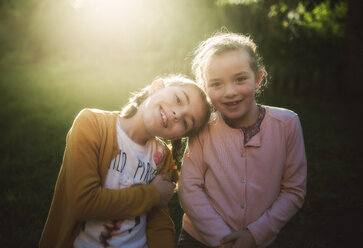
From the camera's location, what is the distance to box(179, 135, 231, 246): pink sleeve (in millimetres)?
1828

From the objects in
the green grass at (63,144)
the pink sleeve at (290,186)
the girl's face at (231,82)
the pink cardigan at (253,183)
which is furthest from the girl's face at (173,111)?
the green grass at (63,144)

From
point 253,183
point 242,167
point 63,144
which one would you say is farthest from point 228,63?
point 63,144

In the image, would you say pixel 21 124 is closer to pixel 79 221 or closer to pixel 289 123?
pixel 79 221

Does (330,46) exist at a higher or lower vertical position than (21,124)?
higher

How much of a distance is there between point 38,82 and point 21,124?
2.46 m

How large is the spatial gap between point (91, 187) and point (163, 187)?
0.43 m

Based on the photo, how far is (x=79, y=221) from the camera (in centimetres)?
173

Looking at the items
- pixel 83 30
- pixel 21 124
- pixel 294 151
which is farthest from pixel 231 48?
pixel 83 30

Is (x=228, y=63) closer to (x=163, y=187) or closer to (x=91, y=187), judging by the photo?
(x=163, y=187)

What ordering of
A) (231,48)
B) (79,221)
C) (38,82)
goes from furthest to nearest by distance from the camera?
(38,82) < (231,48) < (79,221)

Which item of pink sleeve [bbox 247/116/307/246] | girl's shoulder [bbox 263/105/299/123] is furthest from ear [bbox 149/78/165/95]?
pink sleeve [bbox 247/116/307/246]

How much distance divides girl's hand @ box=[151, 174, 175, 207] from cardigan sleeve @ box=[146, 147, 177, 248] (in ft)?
0.22

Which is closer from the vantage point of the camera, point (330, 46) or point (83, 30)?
point (330, 46)

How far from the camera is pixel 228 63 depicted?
1.83 meters
